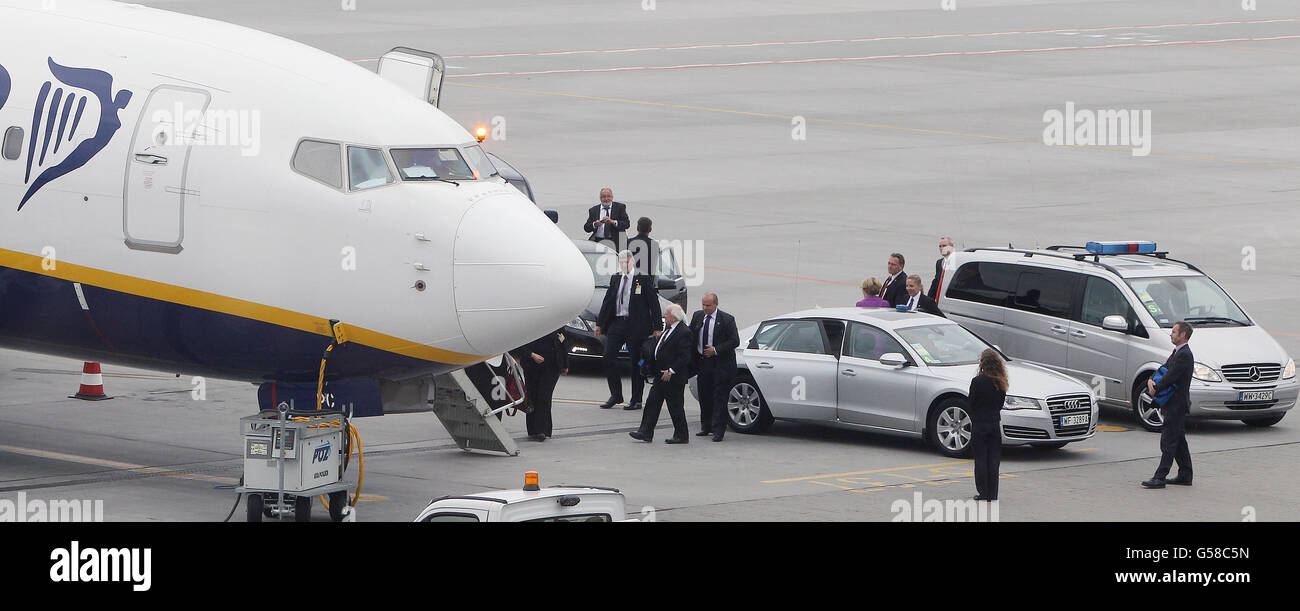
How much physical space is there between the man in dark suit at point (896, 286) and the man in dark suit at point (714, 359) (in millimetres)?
3480

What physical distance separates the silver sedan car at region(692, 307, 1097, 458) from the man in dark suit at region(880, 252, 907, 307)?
7.66 ft

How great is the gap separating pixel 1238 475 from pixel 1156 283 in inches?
173

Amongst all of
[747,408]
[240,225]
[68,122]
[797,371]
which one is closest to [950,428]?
[797,371]

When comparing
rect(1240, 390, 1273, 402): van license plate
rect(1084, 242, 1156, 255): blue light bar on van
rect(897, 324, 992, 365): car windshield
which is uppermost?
rect(1084, 242, 1156, 255): blue light bar on van

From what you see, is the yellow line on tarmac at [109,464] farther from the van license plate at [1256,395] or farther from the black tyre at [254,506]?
the van license plate at [1256,395]

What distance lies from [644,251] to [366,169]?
9293mm

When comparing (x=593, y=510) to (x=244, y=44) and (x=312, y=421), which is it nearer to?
(x=312, y=421)

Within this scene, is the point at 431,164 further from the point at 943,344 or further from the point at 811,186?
the point at 811,186

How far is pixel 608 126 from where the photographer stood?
2060 inches

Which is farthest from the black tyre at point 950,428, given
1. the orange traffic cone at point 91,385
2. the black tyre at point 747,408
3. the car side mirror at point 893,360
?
the orange traffic cone at point 91,385

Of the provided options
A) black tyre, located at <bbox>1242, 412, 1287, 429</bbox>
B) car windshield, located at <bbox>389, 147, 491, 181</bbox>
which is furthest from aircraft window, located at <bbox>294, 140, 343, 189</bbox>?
black tyre, located at <bbox>1242, 412, 1287, 429</bbox>

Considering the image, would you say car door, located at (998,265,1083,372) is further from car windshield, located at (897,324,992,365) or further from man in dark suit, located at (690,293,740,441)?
man in dark suit, located at (690,293,740,441)

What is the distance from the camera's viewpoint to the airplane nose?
17.5 m
